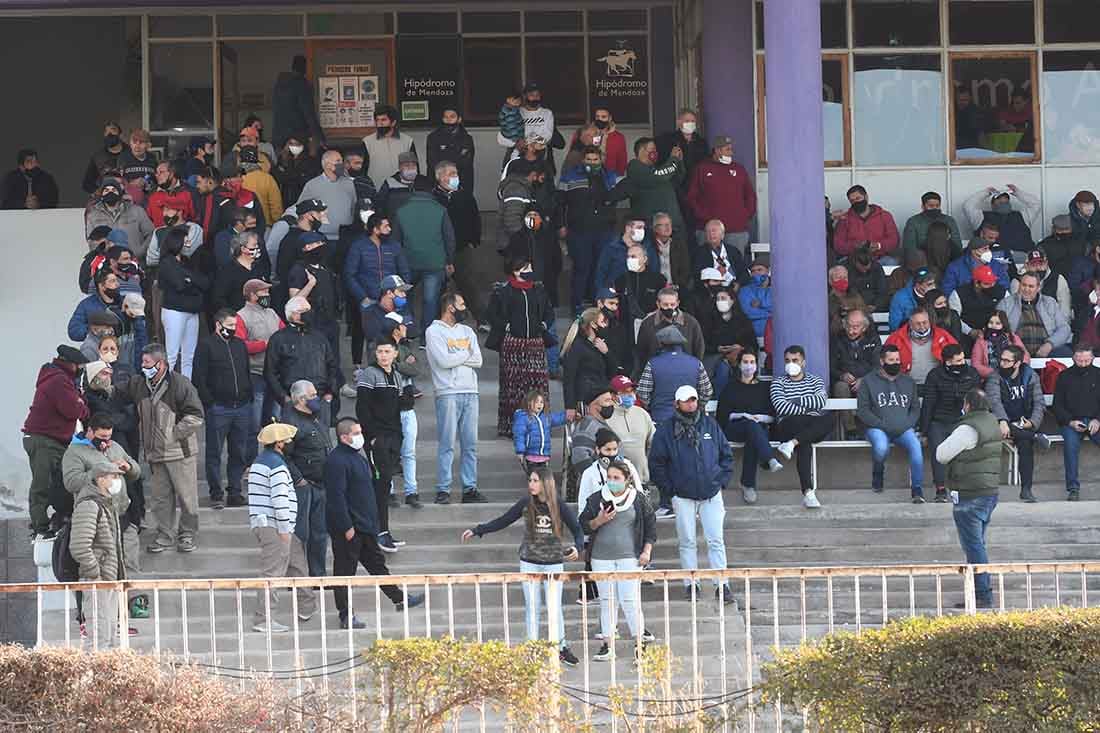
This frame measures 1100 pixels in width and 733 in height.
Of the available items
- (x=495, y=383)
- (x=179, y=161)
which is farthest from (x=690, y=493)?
(x=179, y=161)

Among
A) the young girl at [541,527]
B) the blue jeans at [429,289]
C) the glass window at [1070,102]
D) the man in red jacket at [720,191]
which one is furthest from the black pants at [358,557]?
the glass window at [1070,102]

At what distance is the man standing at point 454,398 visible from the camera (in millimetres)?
16938

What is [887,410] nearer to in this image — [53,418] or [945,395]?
[945,395]

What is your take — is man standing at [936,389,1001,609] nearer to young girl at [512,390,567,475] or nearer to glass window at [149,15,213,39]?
young girl at [512,390,567,475]

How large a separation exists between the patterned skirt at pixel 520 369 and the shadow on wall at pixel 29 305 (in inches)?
179

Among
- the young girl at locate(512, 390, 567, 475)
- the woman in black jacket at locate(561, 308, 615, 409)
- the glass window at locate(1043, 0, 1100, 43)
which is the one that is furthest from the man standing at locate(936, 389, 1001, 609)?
the glass window at locate(1043, 0, 1100, 43)

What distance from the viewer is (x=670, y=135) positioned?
837 inches

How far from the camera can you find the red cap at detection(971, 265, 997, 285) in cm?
1956

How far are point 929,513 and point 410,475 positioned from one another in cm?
417

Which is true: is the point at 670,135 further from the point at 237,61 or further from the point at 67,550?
the point at 67,550

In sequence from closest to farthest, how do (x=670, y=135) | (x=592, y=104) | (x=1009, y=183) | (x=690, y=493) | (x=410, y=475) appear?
1. (x=690, y=493)
2. (x=410, y=475)
3. (x=670, y=135)
4. (x=1009, y=183)
5. (x=592, y=104)

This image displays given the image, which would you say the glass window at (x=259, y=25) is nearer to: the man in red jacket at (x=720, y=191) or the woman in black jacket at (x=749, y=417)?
the man in red jacket at (x=720, y=191)

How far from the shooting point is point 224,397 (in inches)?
657

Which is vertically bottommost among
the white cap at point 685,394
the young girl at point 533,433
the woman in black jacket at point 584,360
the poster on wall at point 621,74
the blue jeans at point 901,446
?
the blue jeans at point 901,446
